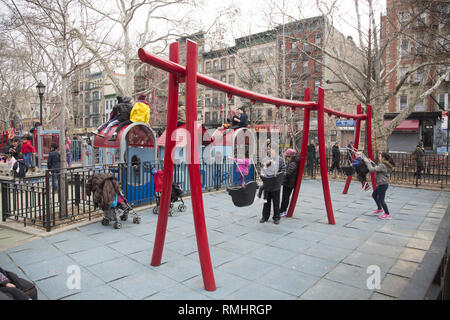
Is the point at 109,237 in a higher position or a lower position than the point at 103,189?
lower

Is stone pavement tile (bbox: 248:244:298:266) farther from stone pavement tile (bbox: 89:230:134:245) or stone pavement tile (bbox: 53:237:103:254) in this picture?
stone pavement tile (bbox: 53:237:103:254)

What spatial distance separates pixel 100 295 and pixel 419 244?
5.50 meters

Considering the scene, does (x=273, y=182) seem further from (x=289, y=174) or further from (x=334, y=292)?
(x=334, y=292)

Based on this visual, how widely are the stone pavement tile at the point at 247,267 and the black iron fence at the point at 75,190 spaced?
12.3 ft

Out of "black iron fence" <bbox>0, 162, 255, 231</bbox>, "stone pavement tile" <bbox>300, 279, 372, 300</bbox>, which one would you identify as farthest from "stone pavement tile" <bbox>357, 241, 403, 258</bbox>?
→ "black iron fence" <bbox>0, 162, 255, 231</bbox>

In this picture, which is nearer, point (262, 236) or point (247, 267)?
point (247, 267)

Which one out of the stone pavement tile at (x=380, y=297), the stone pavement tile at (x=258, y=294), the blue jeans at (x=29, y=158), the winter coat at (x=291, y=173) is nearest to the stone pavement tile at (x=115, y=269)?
the stone pavement tile at (x=258, y=294)

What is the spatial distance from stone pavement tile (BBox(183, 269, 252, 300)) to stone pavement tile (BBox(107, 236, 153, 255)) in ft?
5.22

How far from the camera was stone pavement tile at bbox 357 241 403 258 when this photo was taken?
506 centimetres

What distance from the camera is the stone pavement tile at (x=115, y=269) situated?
4145mm

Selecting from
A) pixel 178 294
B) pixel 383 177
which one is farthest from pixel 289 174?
pixel 178 294

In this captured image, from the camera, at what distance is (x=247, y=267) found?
14.8 ft

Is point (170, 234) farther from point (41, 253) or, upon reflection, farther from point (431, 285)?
point (431, 285)

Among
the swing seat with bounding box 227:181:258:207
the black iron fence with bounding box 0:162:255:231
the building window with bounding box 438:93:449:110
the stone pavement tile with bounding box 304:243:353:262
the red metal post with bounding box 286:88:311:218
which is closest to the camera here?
the stone pavement tile with bounding box 304:243:353:262
